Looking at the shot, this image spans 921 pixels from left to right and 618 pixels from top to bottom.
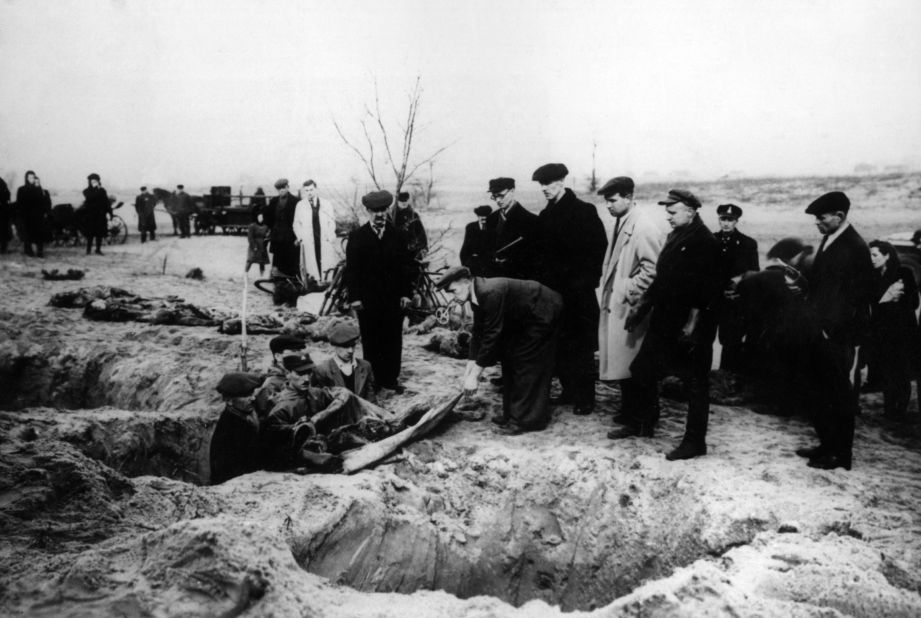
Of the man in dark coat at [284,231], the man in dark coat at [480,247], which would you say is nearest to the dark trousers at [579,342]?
the man in dark coat at [480,247]

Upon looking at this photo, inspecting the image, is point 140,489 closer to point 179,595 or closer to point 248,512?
point 248,512

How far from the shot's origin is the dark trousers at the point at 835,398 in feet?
11.8

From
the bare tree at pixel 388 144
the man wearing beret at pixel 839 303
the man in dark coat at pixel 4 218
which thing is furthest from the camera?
the man in dark coat at pixel 4 218

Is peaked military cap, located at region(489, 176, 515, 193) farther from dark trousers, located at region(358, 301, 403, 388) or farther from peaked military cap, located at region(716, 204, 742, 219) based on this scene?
peaked military cap, located at region(716, 204, 742, 219)

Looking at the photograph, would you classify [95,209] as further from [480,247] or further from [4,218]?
[480,247]

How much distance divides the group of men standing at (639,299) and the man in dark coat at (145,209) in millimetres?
12374

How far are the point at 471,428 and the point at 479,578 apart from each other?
1225mm

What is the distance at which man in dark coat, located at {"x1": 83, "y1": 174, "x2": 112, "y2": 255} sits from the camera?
11031 mm

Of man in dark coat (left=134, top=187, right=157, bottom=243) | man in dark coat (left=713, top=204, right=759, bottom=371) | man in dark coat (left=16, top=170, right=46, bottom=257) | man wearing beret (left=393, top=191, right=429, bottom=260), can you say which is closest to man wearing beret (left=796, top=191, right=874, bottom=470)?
man in dark coat (left=713, top=204, right=759, bottom=371)

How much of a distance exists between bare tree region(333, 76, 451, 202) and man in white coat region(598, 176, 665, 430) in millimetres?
4358

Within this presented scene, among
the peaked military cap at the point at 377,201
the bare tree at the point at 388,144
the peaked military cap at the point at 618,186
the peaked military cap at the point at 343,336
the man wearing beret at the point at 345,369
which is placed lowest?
the man wearing beret at the point at 345,369

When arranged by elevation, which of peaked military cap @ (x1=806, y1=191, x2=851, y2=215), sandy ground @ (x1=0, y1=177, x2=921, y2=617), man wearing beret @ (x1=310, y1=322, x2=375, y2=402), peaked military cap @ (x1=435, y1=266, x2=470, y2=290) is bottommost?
sandy ground @ (x1=0, y1=177, x2=921, y2=617)

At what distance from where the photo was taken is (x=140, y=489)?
11.5ft

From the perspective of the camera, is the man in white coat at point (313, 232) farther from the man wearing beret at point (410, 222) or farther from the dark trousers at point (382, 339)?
the dark trousers at point (382, 339)
